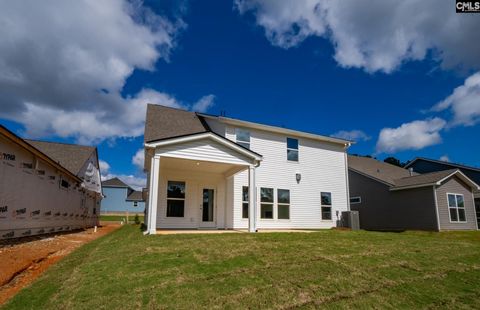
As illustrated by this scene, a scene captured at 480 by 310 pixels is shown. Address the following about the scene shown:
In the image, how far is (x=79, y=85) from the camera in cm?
1744

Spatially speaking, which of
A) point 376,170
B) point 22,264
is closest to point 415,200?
point 376,170

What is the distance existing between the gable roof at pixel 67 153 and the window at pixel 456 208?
24.2 metres

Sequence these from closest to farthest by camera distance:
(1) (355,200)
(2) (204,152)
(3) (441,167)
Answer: (2) (204,152)
(1) (355,200)
(3) (441,167)

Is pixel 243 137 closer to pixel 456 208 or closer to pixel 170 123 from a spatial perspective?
pixel 170 123

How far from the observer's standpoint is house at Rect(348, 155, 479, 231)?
55.2ft

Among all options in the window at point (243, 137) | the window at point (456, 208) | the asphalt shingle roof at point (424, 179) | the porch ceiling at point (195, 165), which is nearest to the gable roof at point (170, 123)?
the porch ceiling at point (195, 165)

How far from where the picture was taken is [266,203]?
14.1 meters

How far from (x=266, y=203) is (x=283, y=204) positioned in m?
1.08

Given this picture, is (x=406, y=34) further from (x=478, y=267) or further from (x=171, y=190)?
(x=171, y=190)

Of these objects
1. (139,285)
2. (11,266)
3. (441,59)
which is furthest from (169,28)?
(441,59)

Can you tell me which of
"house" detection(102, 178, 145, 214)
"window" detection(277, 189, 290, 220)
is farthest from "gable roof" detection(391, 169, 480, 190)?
"house" detection(102, 178, 145, 214)

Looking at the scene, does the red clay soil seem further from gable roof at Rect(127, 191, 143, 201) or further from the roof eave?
gable roof at Rect(127, 191, 143, 201)

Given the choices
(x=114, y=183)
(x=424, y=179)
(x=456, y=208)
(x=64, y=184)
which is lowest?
(x=456, y=208)

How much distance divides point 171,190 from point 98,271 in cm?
769
